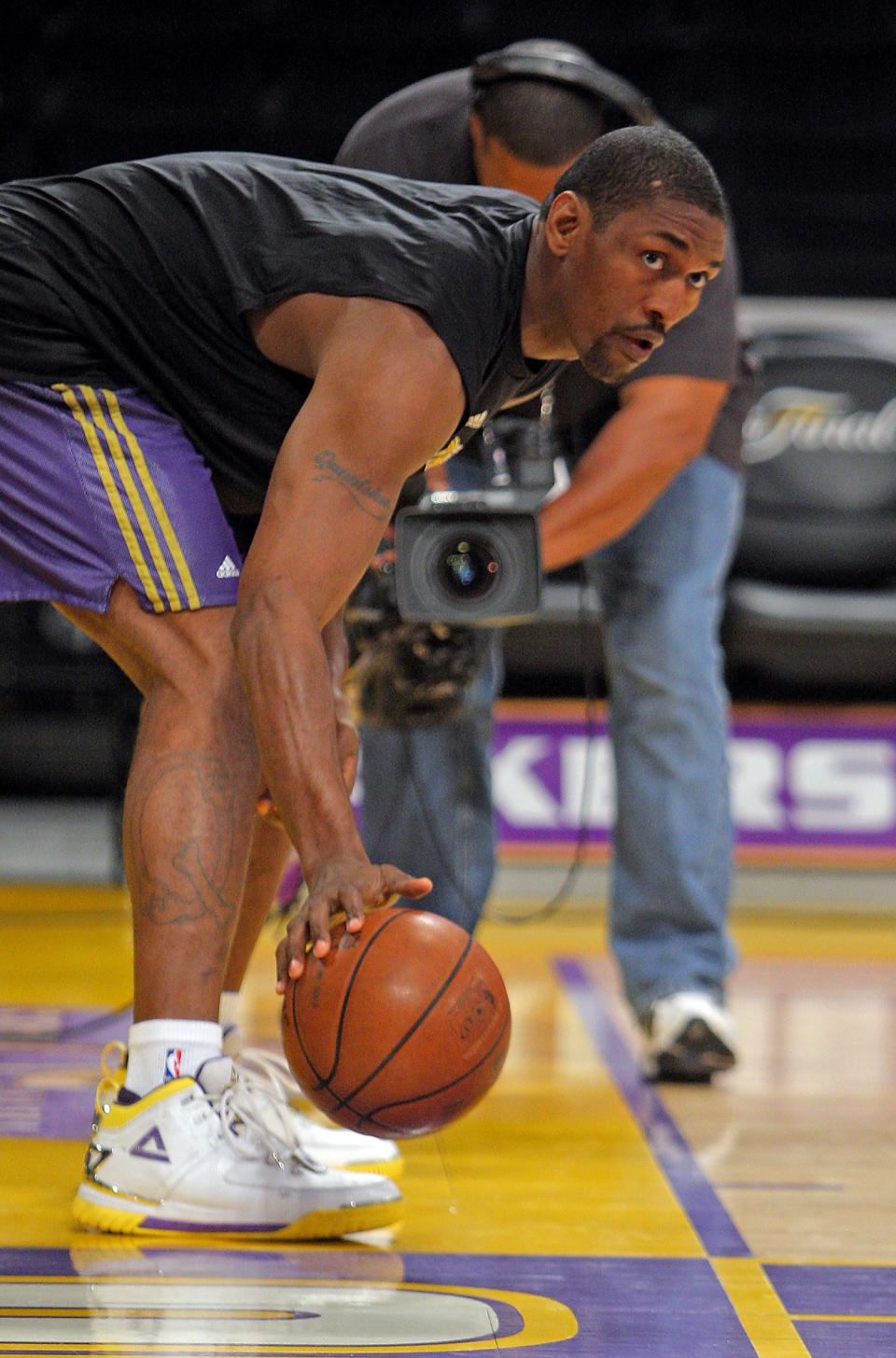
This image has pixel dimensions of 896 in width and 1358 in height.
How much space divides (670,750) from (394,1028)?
1.19 metres

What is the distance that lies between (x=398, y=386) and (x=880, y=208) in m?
4.60

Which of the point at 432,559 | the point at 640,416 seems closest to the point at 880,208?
the point at 640,416

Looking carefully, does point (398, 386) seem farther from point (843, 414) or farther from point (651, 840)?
point (843, 414)

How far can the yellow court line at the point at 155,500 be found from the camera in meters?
1.65

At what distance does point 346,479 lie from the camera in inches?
57.7

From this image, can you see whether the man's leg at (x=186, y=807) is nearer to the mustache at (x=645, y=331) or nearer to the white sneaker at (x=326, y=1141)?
the white sneaker at (x=326, y=1141)

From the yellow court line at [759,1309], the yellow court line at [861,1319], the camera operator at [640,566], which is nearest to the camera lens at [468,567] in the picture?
the camera operator at [640,566]

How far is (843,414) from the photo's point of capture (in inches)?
179

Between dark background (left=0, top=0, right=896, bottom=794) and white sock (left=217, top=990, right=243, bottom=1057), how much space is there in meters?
4.13

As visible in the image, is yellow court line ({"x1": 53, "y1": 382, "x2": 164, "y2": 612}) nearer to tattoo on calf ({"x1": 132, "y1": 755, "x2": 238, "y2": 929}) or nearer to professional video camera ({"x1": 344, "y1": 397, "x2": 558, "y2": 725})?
tattoo on calf ({"x1": 132, "y1": 755, "x2": 238, "y2": 929})

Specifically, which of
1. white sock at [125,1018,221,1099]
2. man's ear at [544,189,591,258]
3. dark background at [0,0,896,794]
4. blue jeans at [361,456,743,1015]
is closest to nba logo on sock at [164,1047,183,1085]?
white sock at [125,1018,221,1099]

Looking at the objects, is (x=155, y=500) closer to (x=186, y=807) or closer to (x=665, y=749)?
(x=186, y=807)

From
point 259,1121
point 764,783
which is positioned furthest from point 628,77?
point 259,1121

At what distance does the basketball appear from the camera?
1384mm
